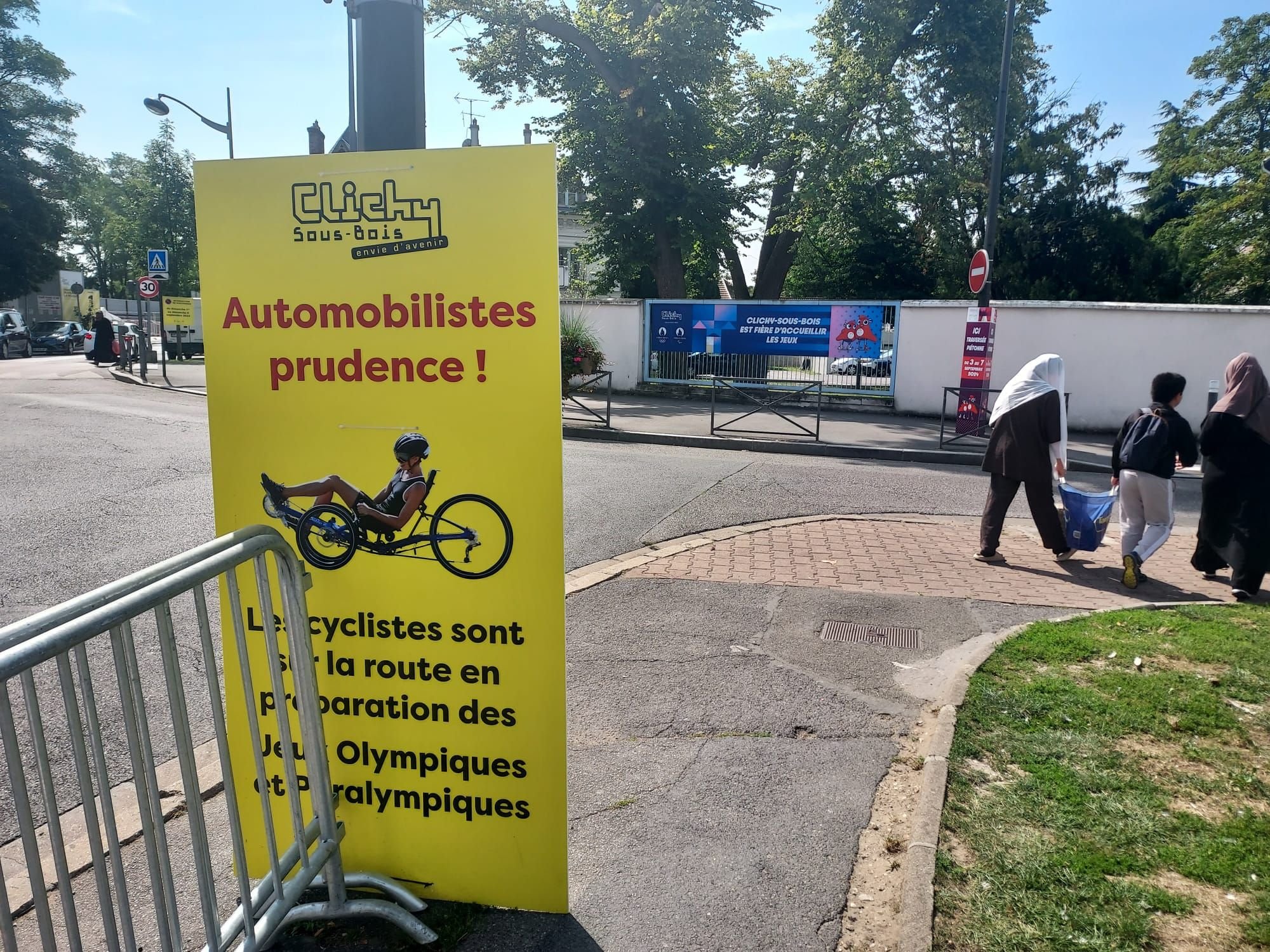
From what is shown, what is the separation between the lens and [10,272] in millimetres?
47375

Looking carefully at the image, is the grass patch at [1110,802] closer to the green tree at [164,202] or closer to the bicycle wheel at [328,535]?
the bicycle wheel at [328,535]

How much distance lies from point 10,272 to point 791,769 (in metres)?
56.4

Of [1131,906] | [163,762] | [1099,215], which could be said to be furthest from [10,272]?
[1131,906]

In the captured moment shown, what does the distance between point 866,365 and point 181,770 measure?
18063mm

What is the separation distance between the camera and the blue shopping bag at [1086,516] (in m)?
7.30

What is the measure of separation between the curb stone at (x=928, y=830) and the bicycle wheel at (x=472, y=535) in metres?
1.67

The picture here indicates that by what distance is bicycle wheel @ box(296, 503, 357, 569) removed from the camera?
2666mm

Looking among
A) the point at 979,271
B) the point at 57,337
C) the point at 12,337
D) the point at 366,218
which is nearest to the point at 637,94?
the point at 979,271

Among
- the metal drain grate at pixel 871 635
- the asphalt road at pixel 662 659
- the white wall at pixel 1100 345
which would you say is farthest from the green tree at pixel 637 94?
the metal drain grate at pixel 871 635

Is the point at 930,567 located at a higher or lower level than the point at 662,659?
lower

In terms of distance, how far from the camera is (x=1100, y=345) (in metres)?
17.1

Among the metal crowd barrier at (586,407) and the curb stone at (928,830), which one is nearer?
the curb stone at (928,830)

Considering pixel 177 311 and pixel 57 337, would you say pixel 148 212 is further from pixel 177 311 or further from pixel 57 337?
pixel 177 311

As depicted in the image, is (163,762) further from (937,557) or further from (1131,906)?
(937,557)
